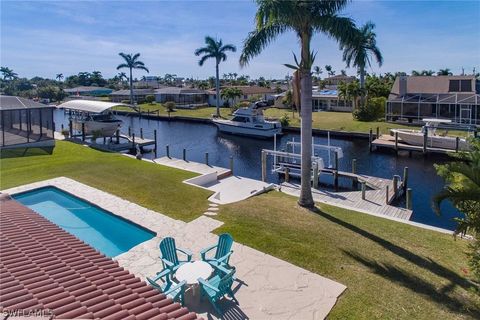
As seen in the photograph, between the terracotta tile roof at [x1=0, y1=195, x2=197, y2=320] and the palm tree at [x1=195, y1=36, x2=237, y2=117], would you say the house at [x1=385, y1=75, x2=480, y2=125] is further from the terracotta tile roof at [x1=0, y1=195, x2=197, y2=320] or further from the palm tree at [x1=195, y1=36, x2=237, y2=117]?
the terracotta tile roof at [x1=0, y1=195, x2=197, y2=320]

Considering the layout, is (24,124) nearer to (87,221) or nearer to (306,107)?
(87,221)

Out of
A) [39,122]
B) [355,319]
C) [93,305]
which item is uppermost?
[39,122]

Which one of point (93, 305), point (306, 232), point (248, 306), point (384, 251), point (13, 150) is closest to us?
point (93, 305)

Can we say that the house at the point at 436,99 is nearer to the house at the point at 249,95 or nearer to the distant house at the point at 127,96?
the house at the point at 249,95

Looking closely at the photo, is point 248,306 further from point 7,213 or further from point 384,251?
point 7,213

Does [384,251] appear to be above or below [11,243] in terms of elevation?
below

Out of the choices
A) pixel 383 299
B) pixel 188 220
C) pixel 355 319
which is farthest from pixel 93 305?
pixel 188 220

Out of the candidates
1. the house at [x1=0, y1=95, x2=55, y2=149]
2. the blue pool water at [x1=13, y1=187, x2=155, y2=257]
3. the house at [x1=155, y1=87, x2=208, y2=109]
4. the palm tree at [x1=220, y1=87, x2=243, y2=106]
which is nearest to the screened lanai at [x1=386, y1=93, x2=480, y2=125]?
the palm tree at [x1=220, y1=87, x2=243, y2=106]
